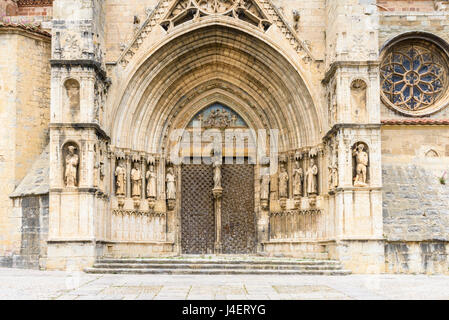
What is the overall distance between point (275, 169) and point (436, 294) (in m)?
9.19

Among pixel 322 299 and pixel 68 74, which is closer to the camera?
pixel 322 299

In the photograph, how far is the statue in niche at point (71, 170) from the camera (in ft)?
51.5

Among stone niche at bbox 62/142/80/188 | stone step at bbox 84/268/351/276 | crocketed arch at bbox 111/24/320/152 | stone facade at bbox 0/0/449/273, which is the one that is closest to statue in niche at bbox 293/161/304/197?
stone facade at bbox 0/0/449/273

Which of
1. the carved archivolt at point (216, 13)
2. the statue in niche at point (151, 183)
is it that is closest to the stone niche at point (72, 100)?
the carved archivolt at point (216, 13)

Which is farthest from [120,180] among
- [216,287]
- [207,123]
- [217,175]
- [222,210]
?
[216,287]

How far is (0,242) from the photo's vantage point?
17.0m

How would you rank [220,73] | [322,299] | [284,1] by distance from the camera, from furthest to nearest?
[220,73] → [284,1] → [322,299]

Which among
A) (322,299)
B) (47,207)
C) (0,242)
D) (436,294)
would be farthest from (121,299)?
(0,242)

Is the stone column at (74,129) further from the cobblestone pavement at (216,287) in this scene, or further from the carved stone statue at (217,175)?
the carved stone statue at (217,175)

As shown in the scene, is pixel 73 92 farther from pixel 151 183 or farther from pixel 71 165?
pixel 151 183

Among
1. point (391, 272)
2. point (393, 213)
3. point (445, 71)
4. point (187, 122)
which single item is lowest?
point (391, 272)

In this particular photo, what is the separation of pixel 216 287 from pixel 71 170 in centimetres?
614

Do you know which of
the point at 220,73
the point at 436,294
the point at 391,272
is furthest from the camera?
the point at 220,73
